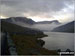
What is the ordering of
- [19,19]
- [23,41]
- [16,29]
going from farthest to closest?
[19,19] < [16,29] < [23,41]

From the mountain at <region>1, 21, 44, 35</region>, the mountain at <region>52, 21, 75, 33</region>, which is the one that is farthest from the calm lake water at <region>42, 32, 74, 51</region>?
the mountain at <region>1, 21, 44, 35</region>

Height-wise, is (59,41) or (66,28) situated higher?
(66,28)

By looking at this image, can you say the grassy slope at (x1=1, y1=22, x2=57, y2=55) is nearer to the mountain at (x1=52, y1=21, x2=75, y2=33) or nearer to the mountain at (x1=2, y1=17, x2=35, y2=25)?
the mountain at (x1=2, y1=17, x2=35, y2=25)

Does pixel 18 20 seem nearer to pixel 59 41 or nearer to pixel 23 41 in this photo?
pixel 23 41

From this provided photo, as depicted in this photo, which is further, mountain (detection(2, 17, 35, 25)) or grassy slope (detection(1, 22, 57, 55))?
mountain (detection(2, 17, 35, 25))

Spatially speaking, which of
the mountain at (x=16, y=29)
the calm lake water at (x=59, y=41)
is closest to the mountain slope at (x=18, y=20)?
the mountain at (x=16, y=29)

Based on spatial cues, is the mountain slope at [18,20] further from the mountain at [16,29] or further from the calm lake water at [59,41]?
the calm lake water at [59,41]

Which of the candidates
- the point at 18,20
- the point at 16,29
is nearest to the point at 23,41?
the point at 16,29

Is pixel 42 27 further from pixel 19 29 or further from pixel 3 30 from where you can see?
pixel 3 30
